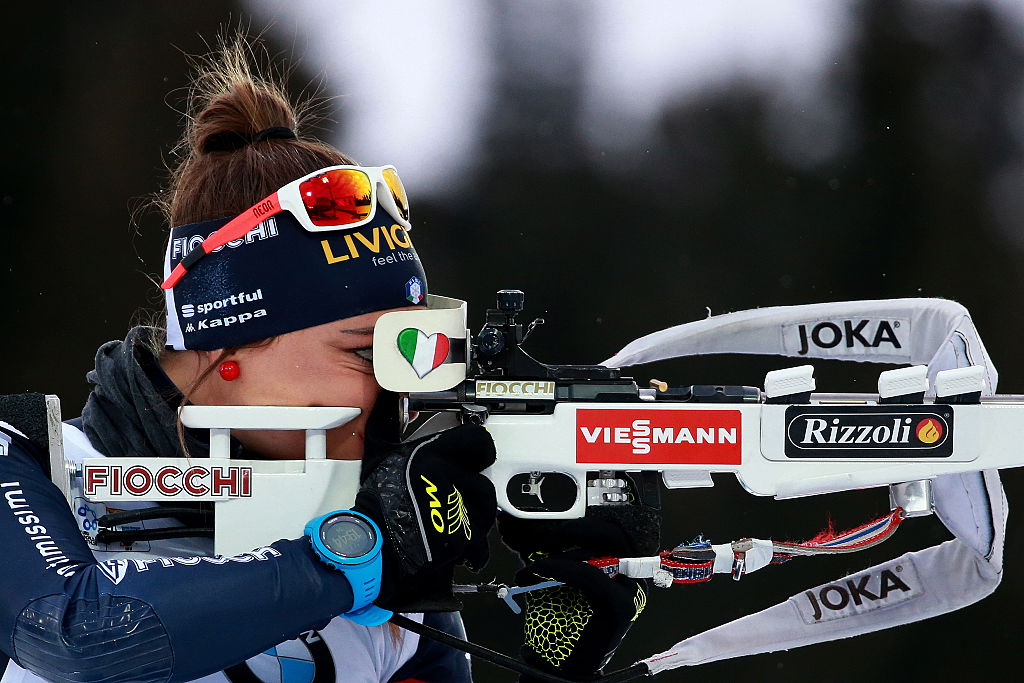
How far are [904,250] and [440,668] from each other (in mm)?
2038

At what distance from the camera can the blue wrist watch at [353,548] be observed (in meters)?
1.07

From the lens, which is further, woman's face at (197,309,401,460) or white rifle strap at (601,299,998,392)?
white rifle strap at (601,299,998,392)

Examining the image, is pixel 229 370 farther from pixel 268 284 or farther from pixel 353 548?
pixel 353 548

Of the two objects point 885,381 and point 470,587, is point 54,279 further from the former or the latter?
point 885,381

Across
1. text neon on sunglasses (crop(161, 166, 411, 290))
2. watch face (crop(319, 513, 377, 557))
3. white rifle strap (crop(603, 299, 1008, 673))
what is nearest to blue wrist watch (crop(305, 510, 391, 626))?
watch face (crop(319, 513, 377, 557))

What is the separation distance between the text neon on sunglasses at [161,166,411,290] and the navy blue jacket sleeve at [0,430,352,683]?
305 mm

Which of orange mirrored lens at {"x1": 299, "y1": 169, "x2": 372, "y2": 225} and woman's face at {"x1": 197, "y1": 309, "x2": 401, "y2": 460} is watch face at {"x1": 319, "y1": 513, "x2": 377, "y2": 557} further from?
orange mirrored lens at {"x1": 299, "y1": 169, "x2": 372, "y2": 225}

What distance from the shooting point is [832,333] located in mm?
1553

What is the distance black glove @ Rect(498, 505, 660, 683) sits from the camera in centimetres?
129

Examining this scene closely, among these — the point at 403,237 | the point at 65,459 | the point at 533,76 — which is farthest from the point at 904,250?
the point at 65,459

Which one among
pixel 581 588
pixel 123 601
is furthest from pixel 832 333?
pixel 123 601

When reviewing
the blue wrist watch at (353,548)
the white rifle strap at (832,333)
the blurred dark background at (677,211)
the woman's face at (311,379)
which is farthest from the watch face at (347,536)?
the blurred dark background at (677,211)

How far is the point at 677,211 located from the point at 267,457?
2.00m

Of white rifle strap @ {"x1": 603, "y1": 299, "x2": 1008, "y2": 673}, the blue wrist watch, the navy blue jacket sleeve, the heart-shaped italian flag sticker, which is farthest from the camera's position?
white rifle strap @ {"x1": 603, "y1": 299, "x2": 1008, "y2": 673}
